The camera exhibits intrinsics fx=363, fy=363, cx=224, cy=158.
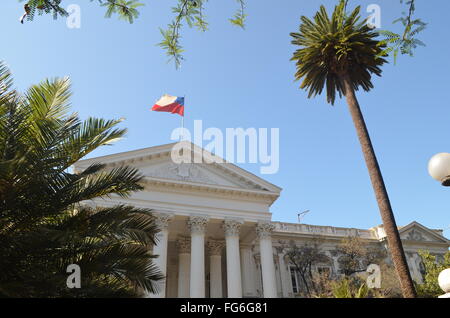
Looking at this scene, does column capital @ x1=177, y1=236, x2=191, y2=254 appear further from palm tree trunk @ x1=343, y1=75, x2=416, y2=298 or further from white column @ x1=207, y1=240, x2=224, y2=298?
palm tree trunk @ x1=343, y1=75, x2=416, y2=298

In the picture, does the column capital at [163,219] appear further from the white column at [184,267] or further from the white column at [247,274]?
the white column at [247,274]

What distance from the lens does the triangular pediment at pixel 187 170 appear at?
25.7m

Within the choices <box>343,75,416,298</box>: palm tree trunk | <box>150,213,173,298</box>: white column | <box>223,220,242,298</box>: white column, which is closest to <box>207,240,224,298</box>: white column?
<box>223,220,242,298</box>: white column

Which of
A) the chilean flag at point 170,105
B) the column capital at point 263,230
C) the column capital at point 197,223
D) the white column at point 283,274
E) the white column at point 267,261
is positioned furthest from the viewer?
the white column at point 283,274

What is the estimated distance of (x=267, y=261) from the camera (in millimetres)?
24922

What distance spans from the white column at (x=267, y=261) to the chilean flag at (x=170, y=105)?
10379mm

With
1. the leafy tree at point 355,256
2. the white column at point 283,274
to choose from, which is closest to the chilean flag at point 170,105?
the white column at point 283,274

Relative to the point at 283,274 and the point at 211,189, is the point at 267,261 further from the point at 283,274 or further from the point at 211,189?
the point at 283,274

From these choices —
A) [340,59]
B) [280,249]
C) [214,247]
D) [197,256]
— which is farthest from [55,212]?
[280,249]

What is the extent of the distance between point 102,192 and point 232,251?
17674mm

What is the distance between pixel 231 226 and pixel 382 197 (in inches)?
563

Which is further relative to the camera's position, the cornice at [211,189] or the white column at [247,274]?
the white column at [247,274]
